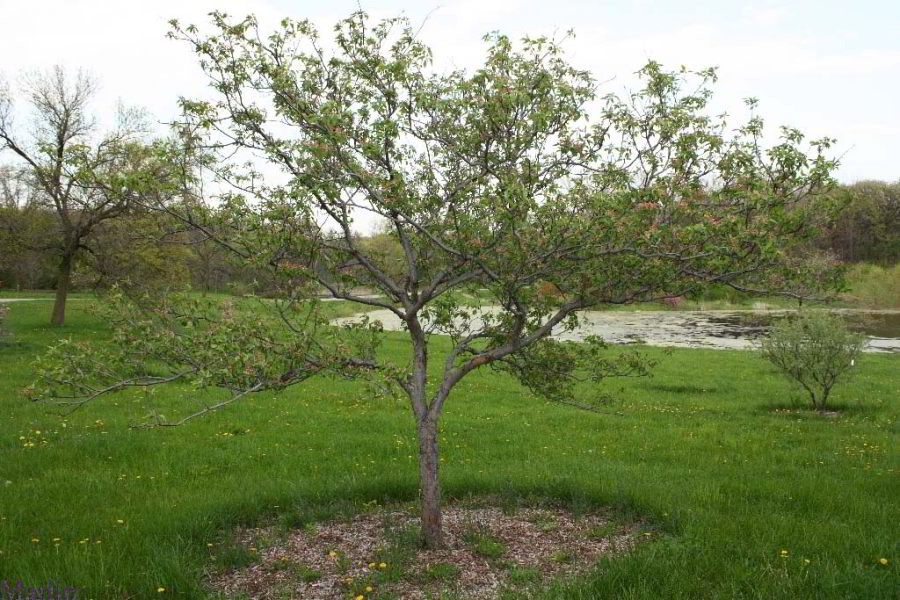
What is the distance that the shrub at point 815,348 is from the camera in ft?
46.1

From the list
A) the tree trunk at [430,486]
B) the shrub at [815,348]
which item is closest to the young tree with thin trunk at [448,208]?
the tree trunk at [430,486]

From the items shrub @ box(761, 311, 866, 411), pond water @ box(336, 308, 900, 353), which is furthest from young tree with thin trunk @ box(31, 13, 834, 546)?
pond water @ box(336, 308, 900, 353)

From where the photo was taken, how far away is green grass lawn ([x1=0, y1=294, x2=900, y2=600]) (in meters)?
5.45

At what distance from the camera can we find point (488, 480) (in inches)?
318

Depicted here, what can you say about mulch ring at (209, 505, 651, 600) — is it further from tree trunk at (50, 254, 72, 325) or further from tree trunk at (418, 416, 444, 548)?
tree trunk at (50, 254, 72, 325)

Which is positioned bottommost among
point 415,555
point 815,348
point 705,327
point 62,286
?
point 415,555

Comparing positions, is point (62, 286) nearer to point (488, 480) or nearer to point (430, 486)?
point (488, 480)

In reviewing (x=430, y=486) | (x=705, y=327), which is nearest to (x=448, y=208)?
(x=430, y=486)

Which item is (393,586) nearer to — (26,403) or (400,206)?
(400,206)

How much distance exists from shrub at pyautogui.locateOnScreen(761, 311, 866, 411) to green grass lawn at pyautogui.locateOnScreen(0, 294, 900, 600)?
0.95 m

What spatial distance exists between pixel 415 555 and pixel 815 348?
1168cm

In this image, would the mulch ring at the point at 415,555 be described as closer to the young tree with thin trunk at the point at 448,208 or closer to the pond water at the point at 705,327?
the young tree with thin trunk at the point at 448,208

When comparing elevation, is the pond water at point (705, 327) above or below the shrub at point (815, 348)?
below

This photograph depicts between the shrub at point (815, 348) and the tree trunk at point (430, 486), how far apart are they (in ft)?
36.8
